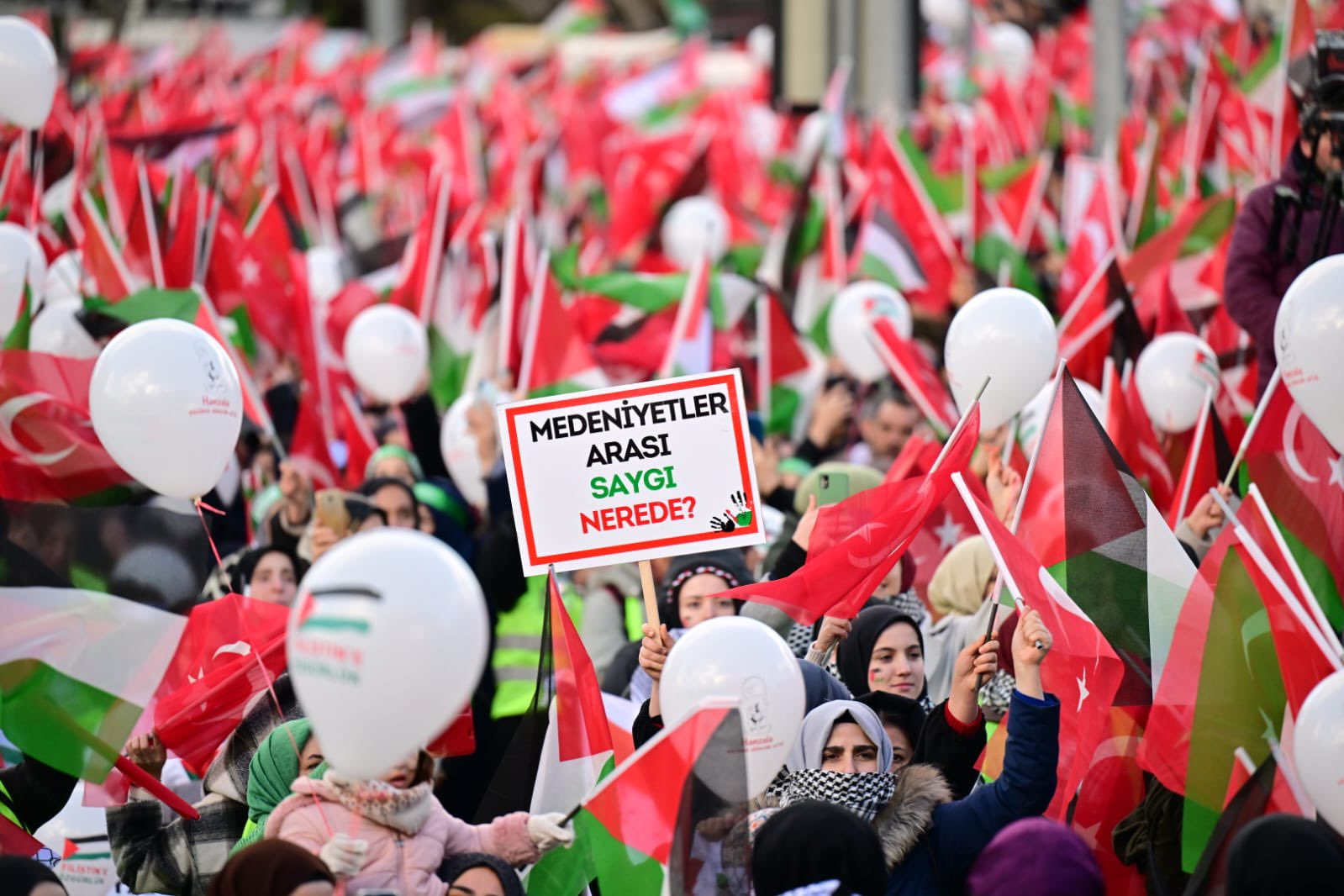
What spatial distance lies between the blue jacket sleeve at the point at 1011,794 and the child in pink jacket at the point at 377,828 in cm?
90

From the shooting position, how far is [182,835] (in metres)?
3.73

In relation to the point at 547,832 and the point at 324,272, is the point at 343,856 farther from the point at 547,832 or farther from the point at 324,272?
the point at 324,272

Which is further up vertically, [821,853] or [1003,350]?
[1003,350]

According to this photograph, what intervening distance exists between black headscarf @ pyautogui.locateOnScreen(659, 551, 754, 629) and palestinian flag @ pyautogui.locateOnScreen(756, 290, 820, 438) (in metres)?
2.74

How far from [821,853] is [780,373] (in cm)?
456

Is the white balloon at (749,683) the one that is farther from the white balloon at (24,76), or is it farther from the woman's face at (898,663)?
the white balloon at (24,76)

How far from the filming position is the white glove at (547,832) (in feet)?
10.7

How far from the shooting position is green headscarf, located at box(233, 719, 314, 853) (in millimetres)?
3514

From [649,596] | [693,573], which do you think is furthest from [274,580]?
[649,596]

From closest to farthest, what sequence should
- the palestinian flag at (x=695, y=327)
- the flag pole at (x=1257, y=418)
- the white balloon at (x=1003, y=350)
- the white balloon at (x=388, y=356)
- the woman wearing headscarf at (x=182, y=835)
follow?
the woman wearing headscarf at (x=182, y=835), the flag pole at (x=1257, y=418), the white balloon at (x=1003, y=350), the white balloon at (x=388, y=356), the palestinian flag at (x=695, y=327)

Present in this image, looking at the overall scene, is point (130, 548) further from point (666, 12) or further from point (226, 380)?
point (666, 12)

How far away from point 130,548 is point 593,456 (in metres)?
1.19

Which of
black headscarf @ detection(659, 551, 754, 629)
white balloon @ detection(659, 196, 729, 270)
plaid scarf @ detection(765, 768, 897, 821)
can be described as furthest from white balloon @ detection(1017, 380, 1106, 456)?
white balloon @ detection(659, 196, 729, 270)

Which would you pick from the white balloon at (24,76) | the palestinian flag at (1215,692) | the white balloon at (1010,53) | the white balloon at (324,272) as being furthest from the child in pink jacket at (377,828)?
the white balloon at (1010,53)
